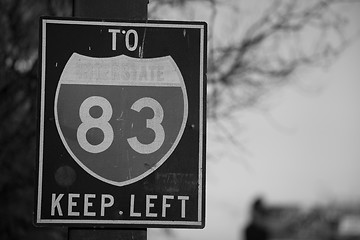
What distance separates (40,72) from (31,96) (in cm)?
537

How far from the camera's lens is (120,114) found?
3.19 metres

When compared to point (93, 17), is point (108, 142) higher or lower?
lower

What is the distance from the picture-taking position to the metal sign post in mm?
3150

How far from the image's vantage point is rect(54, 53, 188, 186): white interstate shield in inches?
125

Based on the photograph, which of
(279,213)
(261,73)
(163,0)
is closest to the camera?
(163,0)

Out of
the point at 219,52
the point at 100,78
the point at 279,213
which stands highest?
the point at 219,52

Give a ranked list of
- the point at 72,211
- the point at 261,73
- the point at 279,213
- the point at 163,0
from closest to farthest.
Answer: the point at 72,211, the point at 163,0, the point at 261,73, the point at 279,213

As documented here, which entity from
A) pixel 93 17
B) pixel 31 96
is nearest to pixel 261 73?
pixel 31 96

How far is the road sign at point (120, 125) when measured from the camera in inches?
124

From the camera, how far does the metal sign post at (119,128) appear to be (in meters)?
3.15

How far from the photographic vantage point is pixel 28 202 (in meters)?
9.09

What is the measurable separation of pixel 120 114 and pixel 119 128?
5 centimetres

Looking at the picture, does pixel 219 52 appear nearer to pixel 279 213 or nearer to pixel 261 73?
pixel 261 73

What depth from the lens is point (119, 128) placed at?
3.18 meters
